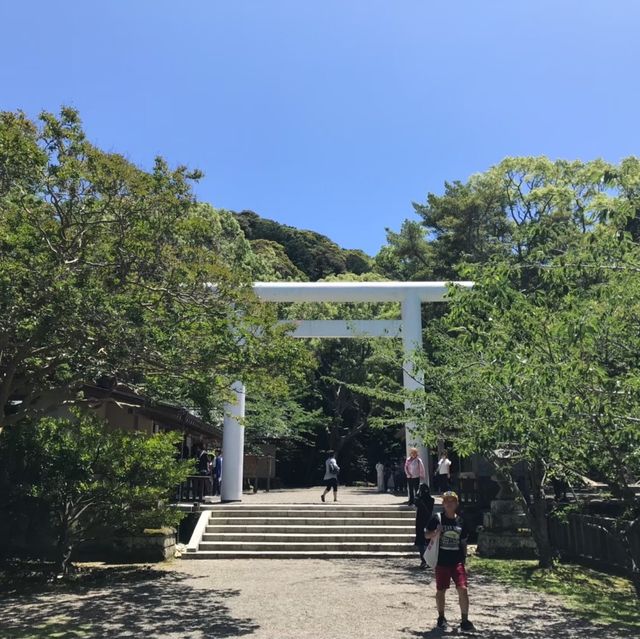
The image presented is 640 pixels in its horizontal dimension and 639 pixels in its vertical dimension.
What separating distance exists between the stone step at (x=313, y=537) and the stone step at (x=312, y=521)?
56 cm

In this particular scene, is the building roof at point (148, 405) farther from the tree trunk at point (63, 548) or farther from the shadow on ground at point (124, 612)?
the shadow on ground at point (124, 612)

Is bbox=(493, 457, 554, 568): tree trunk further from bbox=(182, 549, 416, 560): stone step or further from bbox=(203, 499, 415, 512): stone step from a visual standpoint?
bbox=(203, 499, 415, 512): stone step

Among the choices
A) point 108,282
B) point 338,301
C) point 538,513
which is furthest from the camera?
point 338,301

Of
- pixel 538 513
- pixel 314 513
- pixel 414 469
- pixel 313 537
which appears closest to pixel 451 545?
pixel 538 513

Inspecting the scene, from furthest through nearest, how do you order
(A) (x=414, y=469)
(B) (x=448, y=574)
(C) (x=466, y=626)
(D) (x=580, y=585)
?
(A) (x=414, y=469), (D) (x=580, y=585), (B) (x=448, y=574), (C) (x=466, y=626)

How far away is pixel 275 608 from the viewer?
7359mm

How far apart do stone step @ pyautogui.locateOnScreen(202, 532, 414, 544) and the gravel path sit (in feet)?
7.36

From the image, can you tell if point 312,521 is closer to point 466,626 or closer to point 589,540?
point 589,540

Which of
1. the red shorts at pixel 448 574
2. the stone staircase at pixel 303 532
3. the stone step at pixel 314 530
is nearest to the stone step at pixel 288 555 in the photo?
the stone staircase at pixel 303 532

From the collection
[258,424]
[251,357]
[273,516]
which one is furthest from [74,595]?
[258,424]

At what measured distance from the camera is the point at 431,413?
38.3 feet

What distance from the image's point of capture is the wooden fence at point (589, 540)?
10.0 meters

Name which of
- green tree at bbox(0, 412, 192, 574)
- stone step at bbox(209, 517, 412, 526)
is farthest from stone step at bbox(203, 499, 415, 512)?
green tree at bbox(0, 412, 192, 574)

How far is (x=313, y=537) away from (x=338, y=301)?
26.8ft
